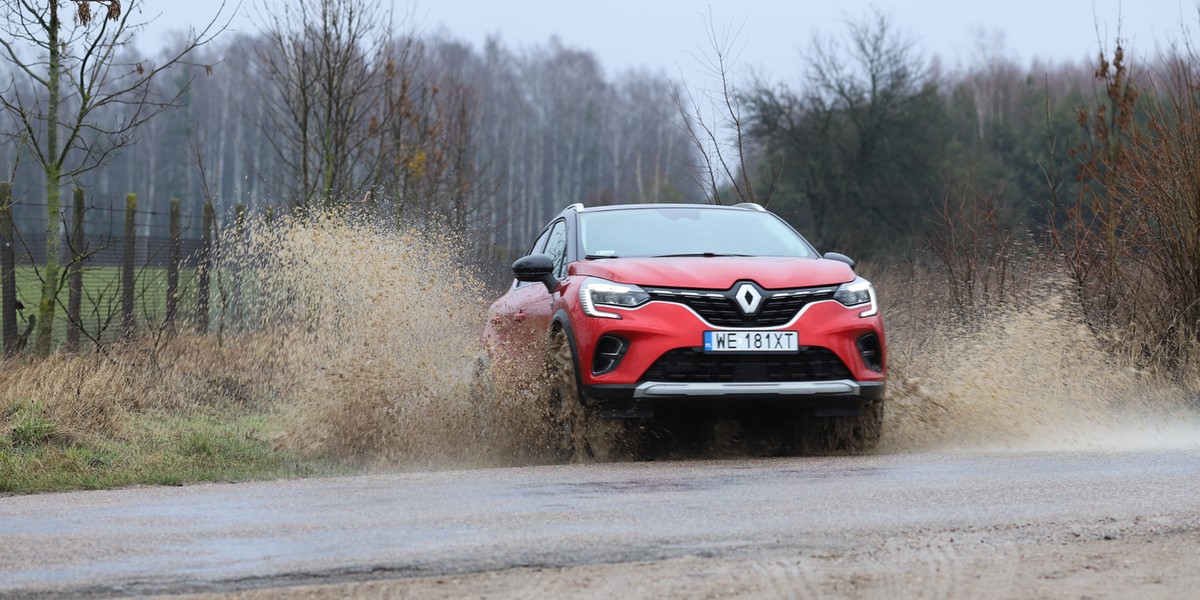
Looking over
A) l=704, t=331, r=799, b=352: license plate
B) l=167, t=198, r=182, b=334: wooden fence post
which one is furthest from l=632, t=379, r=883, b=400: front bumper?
l=167, t=198, r=182, b=334: wooden fence post

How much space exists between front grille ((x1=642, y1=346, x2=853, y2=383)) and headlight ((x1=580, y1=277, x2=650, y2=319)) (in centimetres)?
38

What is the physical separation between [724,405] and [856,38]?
42.9 metres

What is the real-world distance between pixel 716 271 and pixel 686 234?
109cm

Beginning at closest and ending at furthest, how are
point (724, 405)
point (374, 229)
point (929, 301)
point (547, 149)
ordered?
point (724, 405) → point (374, 229) → point (929, 301) → point (547, 149)

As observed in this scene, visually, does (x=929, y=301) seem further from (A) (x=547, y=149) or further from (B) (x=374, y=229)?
(A) (x=547, y=149)

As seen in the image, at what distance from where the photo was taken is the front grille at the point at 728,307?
8008 mm

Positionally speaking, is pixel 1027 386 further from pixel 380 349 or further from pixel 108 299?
pixel 108 299

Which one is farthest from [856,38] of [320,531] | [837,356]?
[320,531]

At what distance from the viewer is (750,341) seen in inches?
314

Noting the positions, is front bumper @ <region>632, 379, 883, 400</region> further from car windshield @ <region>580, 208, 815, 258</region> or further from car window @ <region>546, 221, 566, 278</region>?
car window @ <region>546, 221, 566, 278</region>

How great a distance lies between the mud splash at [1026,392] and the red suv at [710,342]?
89 centimetres

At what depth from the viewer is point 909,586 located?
14.7 ft

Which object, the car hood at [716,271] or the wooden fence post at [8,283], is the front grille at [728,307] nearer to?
the car hood at [716,271]

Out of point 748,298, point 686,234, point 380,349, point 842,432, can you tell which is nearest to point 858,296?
point 748,298
